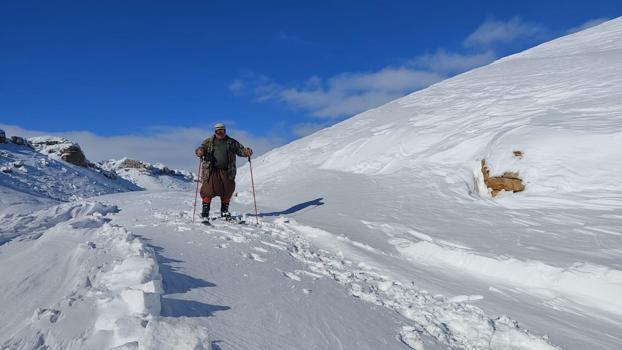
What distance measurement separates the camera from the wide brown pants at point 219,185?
346 inches

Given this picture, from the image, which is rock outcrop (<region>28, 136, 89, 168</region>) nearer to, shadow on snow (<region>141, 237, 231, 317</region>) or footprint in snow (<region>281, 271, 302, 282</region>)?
footprint in snow (<region>281, 271, 302, 282</region>)

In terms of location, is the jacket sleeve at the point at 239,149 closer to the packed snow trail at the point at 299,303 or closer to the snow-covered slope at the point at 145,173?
the packed snow trail at the point at 299,303

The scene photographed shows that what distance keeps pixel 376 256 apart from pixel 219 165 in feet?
13.3

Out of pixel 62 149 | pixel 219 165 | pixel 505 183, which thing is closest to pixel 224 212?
pixel 219 165

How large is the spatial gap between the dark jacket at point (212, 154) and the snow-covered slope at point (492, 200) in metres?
1.91

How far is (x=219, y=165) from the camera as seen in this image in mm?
9000

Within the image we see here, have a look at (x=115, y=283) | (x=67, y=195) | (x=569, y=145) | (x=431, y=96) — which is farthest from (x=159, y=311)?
(x=67, y=195)

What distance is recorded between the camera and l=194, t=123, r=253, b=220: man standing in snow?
890 centimetres

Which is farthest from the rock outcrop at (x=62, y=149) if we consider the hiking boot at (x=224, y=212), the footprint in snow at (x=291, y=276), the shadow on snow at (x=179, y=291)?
the shadow on snow at (x=179, y=291)

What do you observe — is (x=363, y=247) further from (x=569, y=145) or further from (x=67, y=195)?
(x=67, y=195)

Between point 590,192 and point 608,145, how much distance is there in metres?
1.64

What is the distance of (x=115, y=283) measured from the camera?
132 inches

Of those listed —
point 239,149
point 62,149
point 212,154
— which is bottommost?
point 212,154

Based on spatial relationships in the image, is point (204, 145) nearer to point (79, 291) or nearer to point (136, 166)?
point (79, 291)
